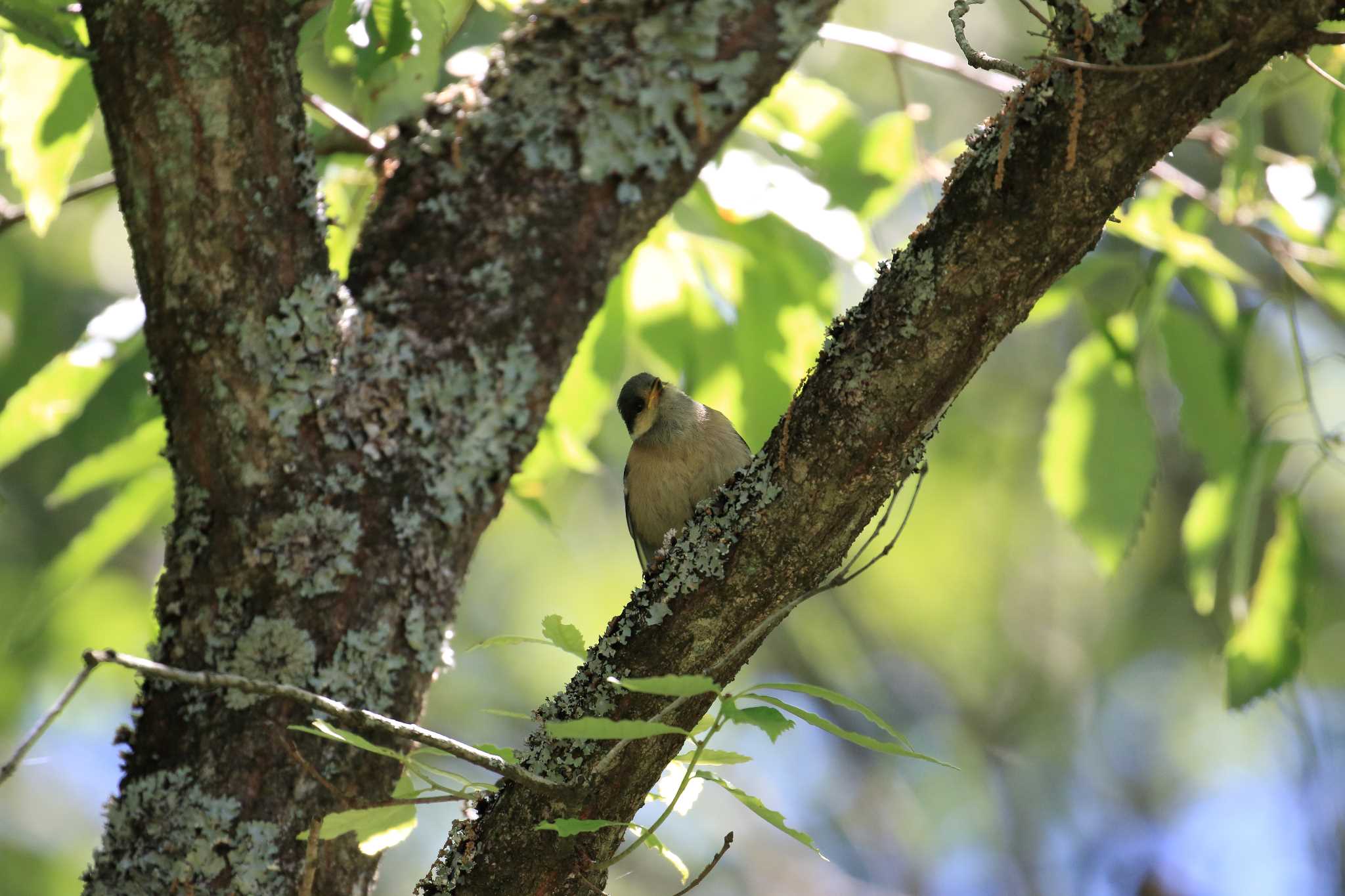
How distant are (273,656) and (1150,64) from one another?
1.82 meters

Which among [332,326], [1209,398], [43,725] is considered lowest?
[43,725]

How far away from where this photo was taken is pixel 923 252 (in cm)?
190

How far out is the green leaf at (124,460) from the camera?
279 centimetres

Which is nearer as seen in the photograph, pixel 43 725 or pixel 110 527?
pixel 43 725

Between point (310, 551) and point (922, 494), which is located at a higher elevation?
point (922, 494)

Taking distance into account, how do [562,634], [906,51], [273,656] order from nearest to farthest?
[562,634]
[273,656]
[906,51]

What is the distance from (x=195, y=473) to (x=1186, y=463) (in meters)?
8.05

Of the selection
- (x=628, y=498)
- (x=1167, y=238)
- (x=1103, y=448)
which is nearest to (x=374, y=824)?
(x=1103, y=448)

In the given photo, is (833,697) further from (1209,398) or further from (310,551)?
(1209,398)

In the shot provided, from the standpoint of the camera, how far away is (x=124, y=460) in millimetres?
2809

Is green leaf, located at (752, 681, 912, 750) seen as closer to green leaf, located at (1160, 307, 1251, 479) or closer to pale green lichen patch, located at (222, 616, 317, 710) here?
pale green lichen patch, located at (222, 616, 317, 710)

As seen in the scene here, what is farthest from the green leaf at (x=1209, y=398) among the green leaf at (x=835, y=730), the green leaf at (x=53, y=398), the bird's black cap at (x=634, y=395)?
the green leaf at (x=53, y=398)

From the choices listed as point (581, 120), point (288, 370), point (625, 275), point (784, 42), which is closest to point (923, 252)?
point (784, 42)

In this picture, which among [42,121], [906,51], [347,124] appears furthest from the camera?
[906,51]
